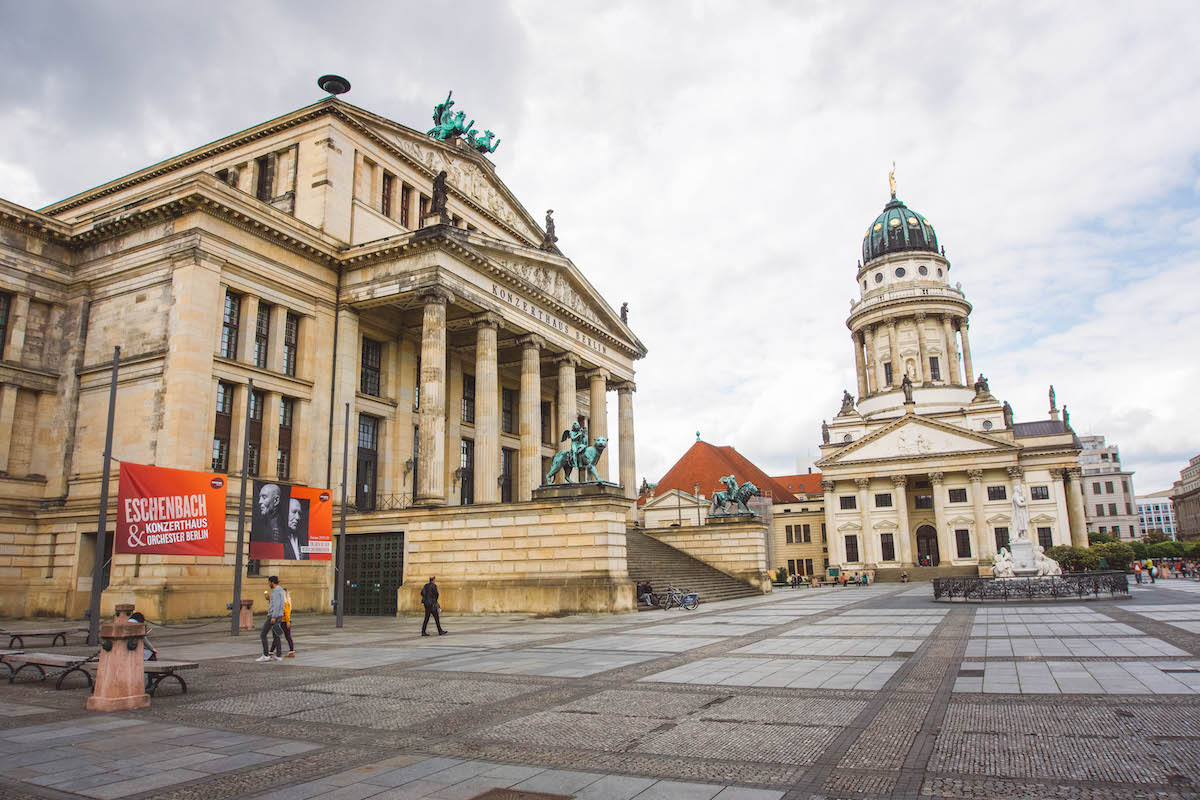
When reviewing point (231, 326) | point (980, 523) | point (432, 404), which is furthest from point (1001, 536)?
point (231, 326)

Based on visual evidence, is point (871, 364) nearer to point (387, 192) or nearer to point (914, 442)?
point (914, 442)

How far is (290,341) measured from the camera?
110ft

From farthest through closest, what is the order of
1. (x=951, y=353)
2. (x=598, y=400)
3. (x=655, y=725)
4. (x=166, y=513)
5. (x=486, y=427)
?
(x=951, y=353)
(x=598, y=400)
(x=486, y=427)
(x=166, y=513)
(x=655, y=725)

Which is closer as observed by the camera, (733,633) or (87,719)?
(87,719)

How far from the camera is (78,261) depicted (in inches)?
1307

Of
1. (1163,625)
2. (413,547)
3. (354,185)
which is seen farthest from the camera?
(354,185)

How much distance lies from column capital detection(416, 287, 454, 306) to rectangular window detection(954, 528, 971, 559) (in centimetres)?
6479

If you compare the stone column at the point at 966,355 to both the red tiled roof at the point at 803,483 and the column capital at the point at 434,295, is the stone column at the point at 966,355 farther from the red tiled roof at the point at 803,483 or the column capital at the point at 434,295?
the column capital at the point at 434,295

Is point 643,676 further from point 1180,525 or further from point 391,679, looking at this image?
point 1180,525

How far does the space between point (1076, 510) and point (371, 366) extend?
72.2 m

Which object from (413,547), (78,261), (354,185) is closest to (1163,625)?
(413,547)

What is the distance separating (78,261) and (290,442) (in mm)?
12453

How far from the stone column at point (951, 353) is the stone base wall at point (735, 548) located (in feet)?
190

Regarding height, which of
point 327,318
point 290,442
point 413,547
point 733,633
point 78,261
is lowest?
point 733,633
